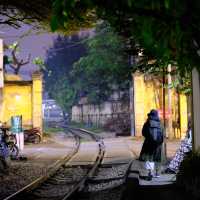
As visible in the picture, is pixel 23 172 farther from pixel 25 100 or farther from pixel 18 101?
pixel 25 100

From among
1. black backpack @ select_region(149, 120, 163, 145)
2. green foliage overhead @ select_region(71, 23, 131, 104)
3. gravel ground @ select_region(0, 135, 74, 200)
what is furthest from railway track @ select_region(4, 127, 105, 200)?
green foliage overhead @ select_region(71, 23, 131, 104)

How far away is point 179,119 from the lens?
37.3m

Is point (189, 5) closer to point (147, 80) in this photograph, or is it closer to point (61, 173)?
point (61, 173)

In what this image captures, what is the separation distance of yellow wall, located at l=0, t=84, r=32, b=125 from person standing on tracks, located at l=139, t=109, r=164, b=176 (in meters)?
23.8

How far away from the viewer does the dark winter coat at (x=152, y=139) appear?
583 inches

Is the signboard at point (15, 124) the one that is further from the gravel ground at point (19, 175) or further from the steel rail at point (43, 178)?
the gravel ground at point (19, 175)

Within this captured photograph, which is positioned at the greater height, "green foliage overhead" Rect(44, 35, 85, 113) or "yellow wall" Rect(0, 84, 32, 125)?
"green foliage overhead" Rect(44, 35, 85, 113)

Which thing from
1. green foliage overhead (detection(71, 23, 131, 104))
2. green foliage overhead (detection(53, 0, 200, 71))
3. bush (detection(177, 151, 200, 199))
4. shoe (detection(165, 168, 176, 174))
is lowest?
shoe (detection(165, 168, 176, 174))

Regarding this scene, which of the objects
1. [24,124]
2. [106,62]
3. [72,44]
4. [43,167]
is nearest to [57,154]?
[43,167]

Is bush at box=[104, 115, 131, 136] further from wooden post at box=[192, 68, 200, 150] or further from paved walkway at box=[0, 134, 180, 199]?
wooden post at box=[192, 68, 200, 150]

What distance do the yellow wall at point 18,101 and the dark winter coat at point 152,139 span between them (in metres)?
23.7

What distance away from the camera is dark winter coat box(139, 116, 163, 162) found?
48.6ft

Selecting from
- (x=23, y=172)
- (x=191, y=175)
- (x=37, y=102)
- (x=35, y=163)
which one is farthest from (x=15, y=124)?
(x=191, y=175)

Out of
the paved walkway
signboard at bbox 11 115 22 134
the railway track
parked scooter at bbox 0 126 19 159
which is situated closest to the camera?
the railway track
